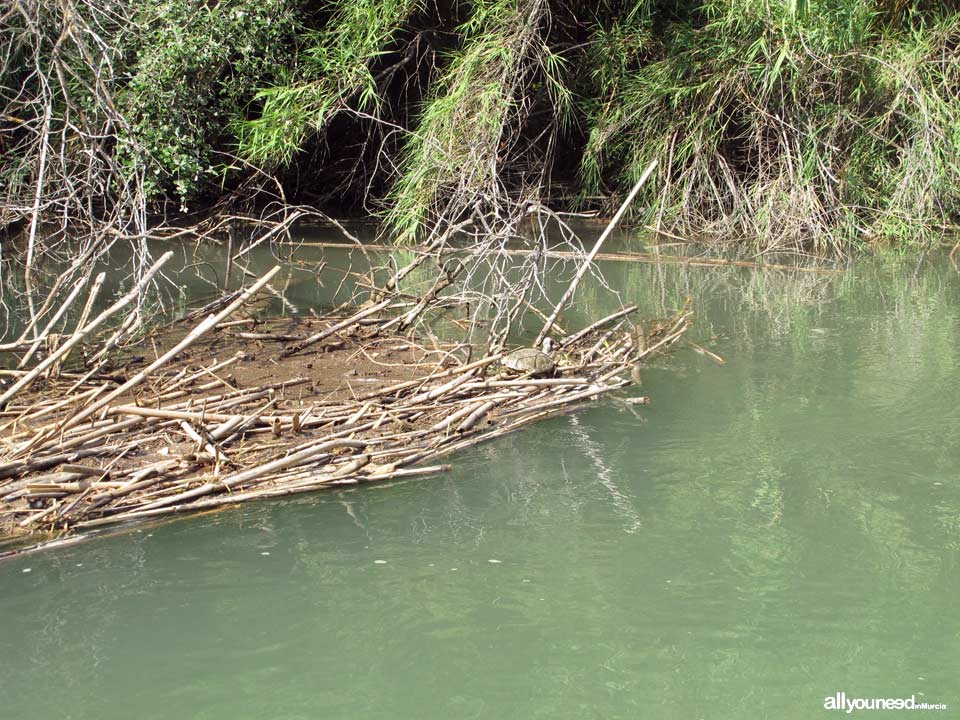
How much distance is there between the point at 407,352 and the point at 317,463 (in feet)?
6.18

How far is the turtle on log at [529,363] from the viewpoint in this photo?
5.21 metres

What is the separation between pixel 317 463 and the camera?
4.11 m

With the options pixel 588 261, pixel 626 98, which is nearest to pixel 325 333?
pixel 588 261

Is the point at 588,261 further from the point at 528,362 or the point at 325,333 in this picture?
the point at 325,333

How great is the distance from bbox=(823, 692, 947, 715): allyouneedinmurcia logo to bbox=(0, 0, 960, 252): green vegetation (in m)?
6.69

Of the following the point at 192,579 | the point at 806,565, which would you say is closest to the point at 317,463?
the point at 192,579

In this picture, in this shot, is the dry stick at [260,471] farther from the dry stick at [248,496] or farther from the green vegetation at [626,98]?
the green vegetation at [626,98]

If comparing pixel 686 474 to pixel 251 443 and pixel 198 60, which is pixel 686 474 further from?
pixel 198 60

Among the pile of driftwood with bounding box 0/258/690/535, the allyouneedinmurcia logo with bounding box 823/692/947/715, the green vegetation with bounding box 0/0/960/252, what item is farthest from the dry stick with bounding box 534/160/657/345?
the green vegetation with bounding box 0/0/960/252

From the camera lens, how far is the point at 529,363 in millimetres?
5223

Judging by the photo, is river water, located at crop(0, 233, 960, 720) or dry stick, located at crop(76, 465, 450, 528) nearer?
river water, located at crop(0, 233, 960, 720)

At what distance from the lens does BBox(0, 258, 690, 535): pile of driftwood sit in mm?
3775

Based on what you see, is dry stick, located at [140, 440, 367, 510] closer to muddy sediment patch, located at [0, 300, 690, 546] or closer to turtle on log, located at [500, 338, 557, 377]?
muddy sediment patch, located at [0, 300, 690, 546]

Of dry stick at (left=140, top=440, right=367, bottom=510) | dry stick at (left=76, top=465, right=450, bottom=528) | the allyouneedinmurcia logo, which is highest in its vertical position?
dry stick at (left=140, top=440, right=367, bottom=510)
